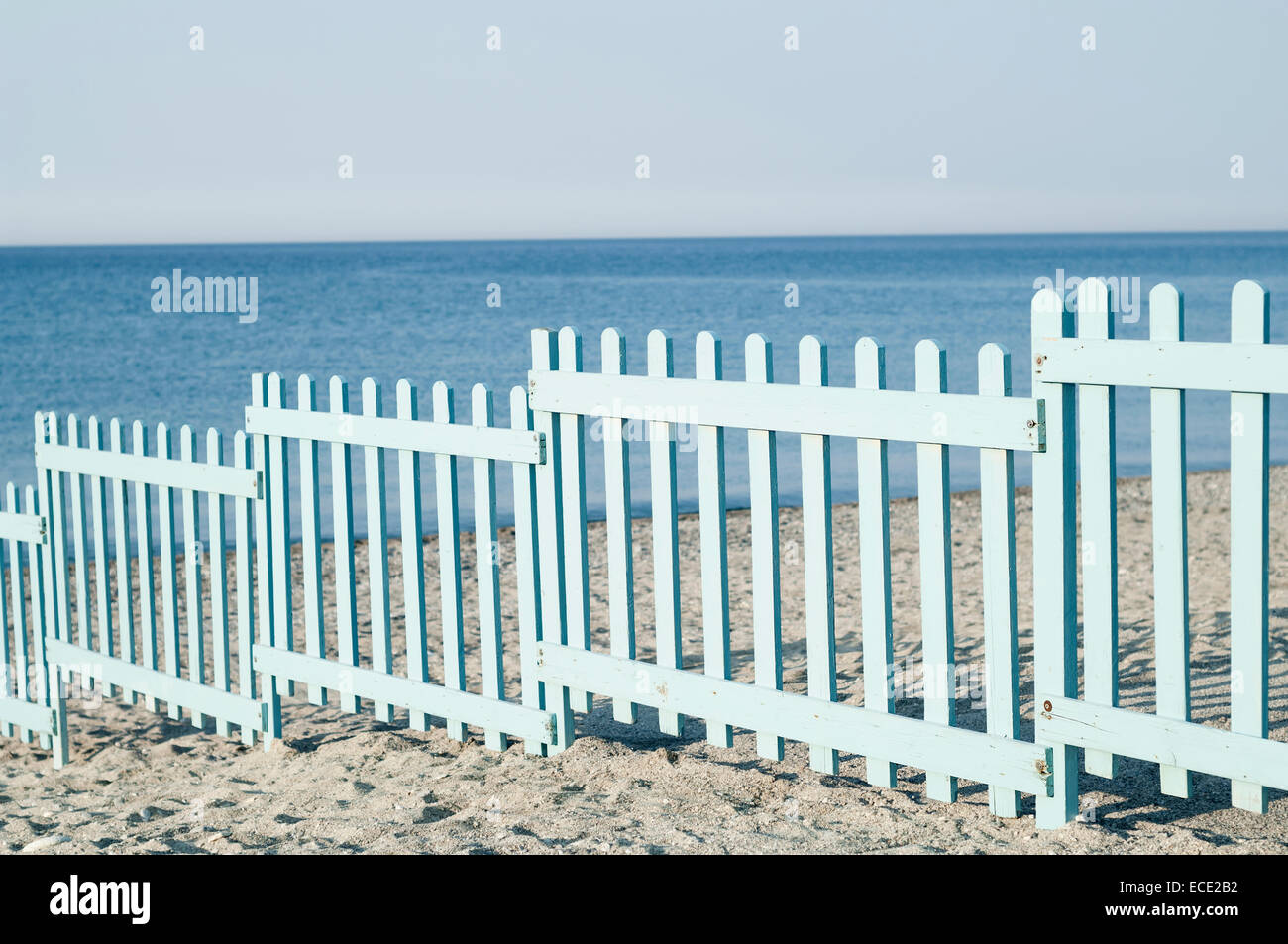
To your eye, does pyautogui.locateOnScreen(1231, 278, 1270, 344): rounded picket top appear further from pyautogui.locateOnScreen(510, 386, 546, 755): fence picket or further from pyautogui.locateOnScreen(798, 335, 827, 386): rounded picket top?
pyautogui.locateOnScreen(510, 386, 546, 755): fence picket

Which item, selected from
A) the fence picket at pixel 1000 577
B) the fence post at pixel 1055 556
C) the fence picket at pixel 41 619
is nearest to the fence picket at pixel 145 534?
the fence picket at pixel 41 619

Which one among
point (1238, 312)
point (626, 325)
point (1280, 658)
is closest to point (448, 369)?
point (626, 325)

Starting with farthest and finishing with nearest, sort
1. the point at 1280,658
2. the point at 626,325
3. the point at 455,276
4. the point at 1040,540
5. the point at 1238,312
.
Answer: the point at 455,276, the point at 626,325, the point at 1280,658, the point at 1040,540, the point at 1238,312

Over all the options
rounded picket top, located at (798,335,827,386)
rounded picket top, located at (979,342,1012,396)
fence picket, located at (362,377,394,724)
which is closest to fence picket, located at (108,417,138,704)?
fence picket, located at (362,377,394,724)

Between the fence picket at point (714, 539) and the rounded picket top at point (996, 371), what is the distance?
101cm

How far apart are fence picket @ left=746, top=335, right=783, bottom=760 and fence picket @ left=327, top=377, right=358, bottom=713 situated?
1.99 m

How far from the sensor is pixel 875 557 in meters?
4.38

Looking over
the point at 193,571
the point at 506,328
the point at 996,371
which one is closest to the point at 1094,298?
the point at 996,371

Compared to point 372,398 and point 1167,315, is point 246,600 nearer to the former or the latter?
point 372,398

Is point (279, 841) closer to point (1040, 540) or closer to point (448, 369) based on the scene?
point (1040, 540)

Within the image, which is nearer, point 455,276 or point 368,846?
point 368,846

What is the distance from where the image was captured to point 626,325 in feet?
166

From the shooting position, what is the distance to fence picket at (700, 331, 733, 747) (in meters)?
4.73
